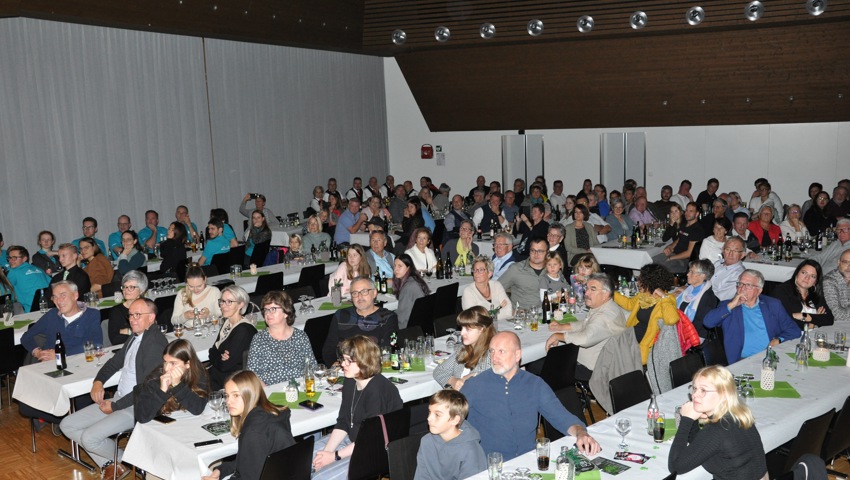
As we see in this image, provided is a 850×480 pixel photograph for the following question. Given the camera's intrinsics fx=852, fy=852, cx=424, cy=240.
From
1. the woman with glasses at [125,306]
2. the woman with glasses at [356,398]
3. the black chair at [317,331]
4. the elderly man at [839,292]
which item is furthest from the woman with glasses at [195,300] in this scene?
the elderly man at [839,292]

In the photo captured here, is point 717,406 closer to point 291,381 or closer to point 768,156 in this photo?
point 291,381

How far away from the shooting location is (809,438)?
15.5ft

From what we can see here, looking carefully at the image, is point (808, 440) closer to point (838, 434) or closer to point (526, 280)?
point (838, 434)

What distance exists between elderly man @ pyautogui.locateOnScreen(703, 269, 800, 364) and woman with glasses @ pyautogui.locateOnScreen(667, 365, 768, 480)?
266 centimetres

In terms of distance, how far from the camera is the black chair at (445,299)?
862cm

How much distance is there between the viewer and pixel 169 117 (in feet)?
51.4

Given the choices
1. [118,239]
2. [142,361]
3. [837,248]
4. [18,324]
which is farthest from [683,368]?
[118,239]

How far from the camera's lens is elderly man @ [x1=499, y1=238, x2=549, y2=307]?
8227 mm

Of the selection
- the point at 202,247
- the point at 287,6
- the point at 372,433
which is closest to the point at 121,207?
the point at 202,247

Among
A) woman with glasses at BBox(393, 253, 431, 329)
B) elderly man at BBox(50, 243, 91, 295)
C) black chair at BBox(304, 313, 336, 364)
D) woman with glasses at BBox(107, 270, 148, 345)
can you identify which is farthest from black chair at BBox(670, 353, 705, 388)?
elderly man at BBox(50, 243, 91, 295)

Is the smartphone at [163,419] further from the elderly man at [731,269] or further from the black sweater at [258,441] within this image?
the elderly man at [731,269]

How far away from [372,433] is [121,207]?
11.3 metres

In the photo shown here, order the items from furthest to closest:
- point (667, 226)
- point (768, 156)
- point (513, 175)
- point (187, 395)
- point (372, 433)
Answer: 1. point (513, 175)
2. point (768, 156)
3. point (667, 226)
4. point (187, 395)
5. point (372, 433)

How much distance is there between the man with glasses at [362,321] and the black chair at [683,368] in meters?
2.17
